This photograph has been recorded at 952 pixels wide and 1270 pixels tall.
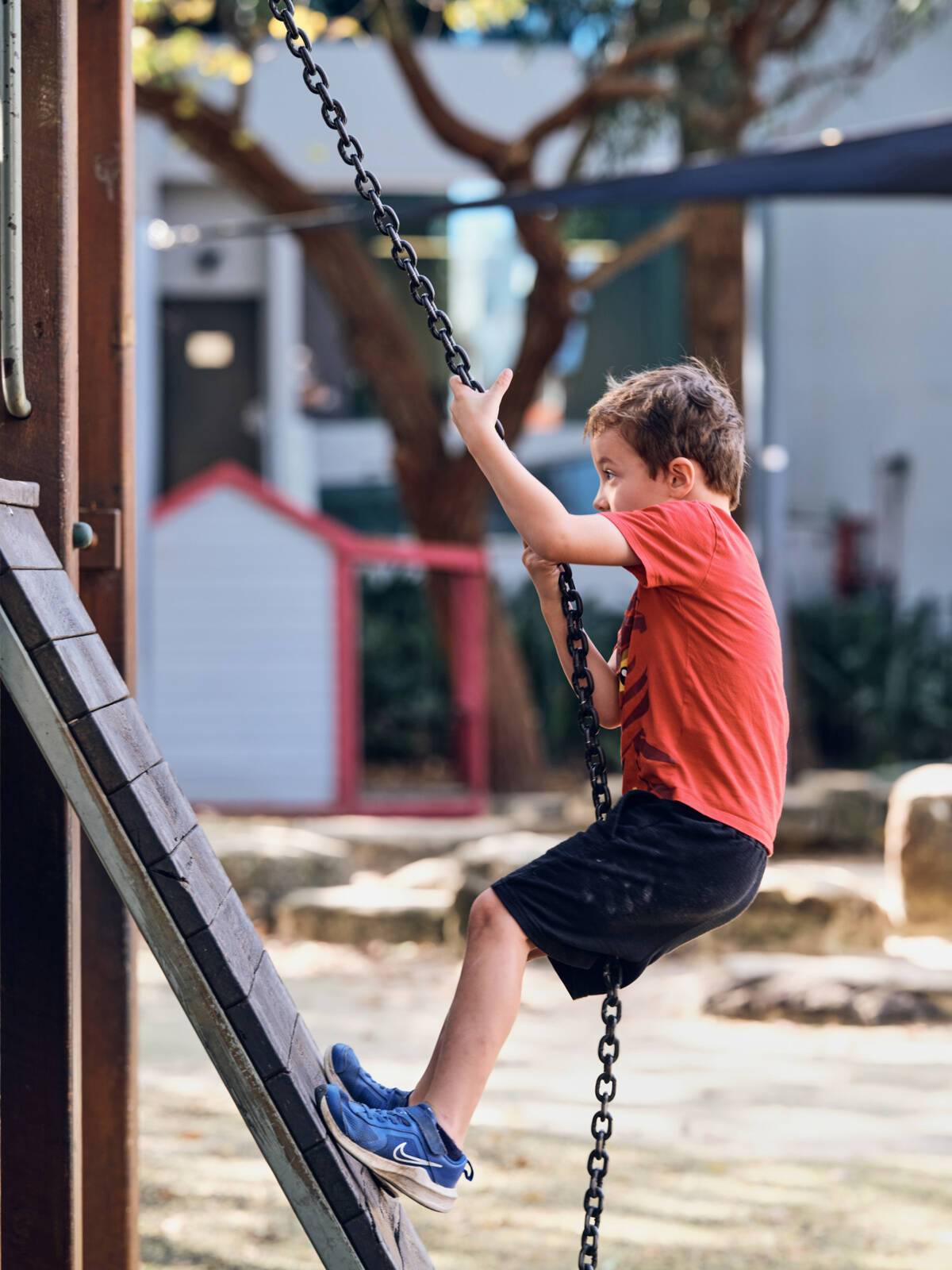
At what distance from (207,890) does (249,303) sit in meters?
14.8

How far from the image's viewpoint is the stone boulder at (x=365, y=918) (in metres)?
7.25

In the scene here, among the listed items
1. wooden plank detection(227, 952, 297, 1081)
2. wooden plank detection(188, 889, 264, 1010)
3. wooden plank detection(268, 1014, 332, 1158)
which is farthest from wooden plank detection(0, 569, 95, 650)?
wooden plank detection(268, 1014, 332, 1158)

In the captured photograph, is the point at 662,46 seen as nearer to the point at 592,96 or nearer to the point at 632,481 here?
the point at 592,96

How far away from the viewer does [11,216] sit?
2359 millimetres

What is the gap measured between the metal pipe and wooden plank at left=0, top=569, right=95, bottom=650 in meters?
0.33

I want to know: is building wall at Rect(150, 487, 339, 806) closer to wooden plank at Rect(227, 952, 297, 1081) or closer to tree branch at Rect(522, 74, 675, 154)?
tree branch at Rect(522, 74, 675, 154)

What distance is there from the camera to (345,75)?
50.5 feet

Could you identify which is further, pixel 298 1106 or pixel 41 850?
pixel 41 850

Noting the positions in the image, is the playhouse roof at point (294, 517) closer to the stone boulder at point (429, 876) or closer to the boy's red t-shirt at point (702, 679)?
the stone boulder at point (429, 876)

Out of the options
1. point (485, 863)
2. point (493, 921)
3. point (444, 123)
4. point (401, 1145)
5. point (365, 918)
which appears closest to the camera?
point (401, 1145)

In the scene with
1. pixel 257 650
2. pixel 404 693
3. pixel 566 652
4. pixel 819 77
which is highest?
pixel 819 77

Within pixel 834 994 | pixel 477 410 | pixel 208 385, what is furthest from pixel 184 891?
pixel 208 385

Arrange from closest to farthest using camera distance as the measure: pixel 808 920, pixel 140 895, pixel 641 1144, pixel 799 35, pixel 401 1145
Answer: pixel 140 895 < pixel 401 1145 < pixel 641 1144 < pixel 808 920 < pixel 799 35

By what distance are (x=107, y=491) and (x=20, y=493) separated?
70 centimetres
